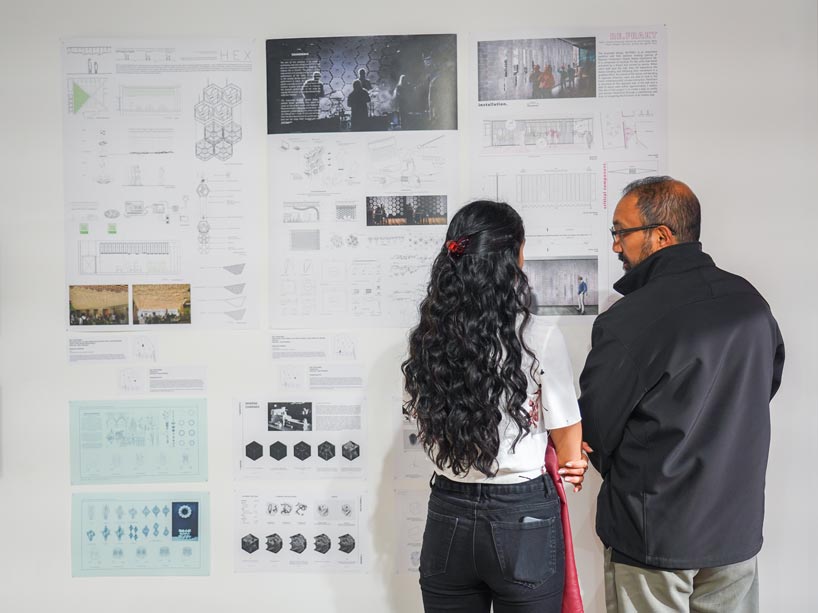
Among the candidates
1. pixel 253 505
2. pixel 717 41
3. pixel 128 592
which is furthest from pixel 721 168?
pixel 128 592

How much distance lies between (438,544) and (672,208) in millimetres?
986

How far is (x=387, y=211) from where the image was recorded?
5.94ft

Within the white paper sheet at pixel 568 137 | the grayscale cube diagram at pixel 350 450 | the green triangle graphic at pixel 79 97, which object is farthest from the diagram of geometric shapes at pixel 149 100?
the grayscale cube diagram at pixel 350 450

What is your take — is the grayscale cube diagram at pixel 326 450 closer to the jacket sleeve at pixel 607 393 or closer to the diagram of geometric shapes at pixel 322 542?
the diagram of geometric shapes at pixel 322 542

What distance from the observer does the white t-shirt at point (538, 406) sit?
126cm

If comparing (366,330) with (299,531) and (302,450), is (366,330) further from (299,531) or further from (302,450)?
(299,531)

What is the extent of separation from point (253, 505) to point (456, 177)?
1.22m

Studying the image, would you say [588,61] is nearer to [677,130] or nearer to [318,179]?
[677,130]

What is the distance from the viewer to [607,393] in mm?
1339

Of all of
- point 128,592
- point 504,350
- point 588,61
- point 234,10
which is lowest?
point 128,592

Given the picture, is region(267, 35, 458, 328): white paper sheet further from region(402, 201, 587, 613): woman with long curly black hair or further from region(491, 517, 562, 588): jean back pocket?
region(491, 517, 562, 588): jean back pocket

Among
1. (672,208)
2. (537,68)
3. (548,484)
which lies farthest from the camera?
(537,68)

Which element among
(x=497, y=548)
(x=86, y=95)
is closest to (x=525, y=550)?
(x=497, y=548)

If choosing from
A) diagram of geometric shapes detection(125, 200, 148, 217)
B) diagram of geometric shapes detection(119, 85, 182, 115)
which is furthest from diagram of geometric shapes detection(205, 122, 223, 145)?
diagram of geometric shapes detection(125, 200, 148, 217)
